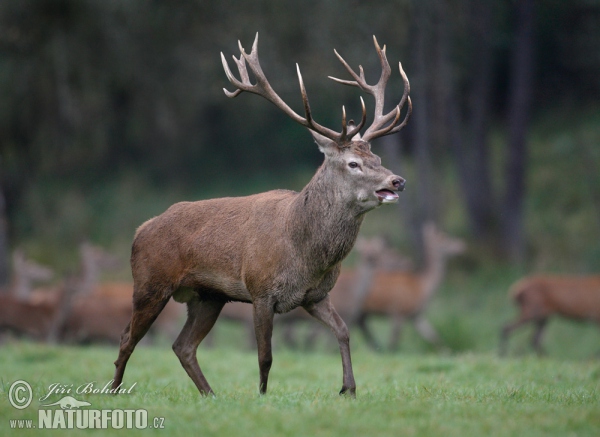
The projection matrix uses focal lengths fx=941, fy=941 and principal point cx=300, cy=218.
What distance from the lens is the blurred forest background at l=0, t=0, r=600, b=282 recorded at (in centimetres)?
1741

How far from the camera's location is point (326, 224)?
21.2 feet

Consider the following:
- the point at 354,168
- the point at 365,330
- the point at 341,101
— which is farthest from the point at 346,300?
the point at 354,168

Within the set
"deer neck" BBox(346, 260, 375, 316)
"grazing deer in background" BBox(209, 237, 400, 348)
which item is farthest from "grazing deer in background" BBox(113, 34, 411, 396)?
"deer neck" BBox(346, 260, 375, 316)

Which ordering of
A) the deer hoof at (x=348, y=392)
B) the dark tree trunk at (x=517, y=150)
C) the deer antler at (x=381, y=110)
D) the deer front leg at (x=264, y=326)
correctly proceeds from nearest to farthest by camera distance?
the deer hoof at (x=348, y=392)
the deer front leg at (x=264, y=326)
the deer antler at (x=381, y=110)
the dark tree trunk at (x=517, y=150)

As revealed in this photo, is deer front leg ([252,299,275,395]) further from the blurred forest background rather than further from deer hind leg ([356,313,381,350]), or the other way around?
the blurred forest background

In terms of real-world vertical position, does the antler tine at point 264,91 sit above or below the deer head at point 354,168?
above

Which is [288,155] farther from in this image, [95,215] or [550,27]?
[550,27]

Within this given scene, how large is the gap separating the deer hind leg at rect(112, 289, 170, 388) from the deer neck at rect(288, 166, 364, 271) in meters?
1.20

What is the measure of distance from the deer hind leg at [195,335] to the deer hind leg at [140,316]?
29cm

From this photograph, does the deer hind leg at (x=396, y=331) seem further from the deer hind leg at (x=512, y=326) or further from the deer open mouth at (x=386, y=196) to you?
the deer open mouth at (x=386, y=196)

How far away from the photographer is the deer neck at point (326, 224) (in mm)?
6410

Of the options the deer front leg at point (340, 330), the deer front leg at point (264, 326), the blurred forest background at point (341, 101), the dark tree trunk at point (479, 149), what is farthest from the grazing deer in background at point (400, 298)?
the deer front leg at point (264, 326)

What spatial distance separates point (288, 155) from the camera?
84.4ft

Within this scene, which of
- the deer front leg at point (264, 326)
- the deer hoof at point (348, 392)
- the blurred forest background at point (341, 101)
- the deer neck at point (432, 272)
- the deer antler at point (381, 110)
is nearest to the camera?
the deer hoof at point (348, 392)
